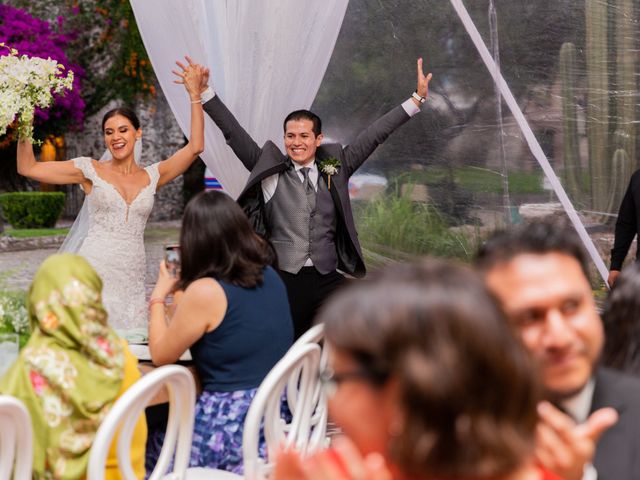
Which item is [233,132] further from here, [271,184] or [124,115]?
[124,115]

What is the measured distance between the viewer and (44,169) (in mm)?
4566

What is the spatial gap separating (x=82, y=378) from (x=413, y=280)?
1.57 m

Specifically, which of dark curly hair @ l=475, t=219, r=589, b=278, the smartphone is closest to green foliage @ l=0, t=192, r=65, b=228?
the smartphone

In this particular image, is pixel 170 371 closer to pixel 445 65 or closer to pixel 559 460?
pixel 559 460

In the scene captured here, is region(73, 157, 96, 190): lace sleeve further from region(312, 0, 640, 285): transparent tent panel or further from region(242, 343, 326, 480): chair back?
region(242, 343, 326, 480): chair back

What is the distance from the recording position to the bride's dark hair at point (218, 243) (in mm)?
2943

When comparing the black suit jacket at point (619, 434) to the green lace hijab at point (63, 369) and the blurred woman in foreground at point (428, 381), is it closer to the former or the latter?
the blurred woman in foreground at point (428, 381)

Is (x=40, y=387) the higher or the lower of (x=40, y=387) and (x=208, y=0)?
the lower

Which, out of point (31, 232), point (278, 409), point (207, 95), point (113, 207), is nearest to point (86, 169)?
point (113, 207)

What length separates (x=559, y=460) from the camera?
121 centimetres

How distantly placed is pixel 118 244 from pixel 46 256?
8.16 metres

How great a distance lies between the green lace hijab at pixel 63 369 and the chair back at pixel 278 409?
15.9 inches

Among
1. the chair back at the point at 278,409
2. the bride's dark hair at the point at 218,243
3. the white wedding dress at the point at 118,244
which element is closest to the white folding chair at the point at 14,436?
the chair back at the point at 278,409

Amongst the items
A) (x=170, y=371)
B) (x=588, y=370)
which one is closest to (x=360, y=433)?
(x=588, y=370)
